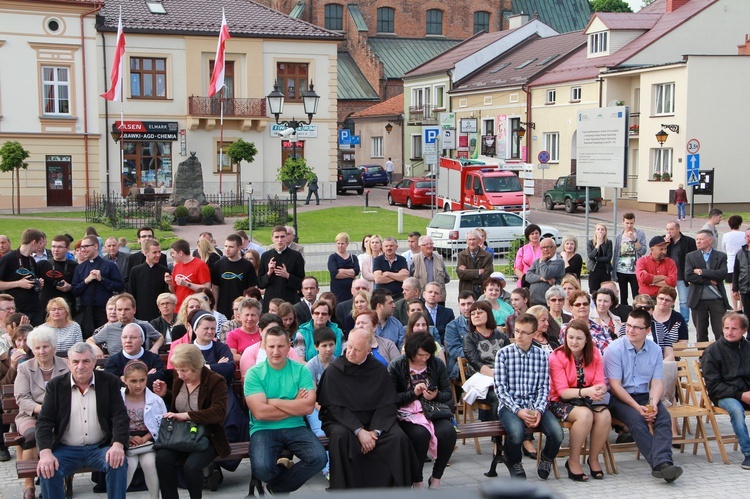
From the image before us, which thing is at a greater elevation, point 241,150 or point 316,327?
point 241,150

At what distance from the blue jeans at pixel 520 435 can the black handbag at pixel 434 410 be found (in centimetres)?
60

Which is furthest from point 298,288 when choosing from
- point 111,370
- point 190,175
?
point 190,175

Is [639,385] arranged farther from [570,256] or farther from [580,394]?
[570,256]

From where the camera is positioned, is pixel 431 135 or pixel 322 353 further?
pixel 431 135

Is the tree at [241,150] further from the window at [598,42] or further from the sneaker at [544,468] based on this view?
the sneaker at [544,468]

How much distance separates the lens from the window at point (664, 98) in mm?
41969

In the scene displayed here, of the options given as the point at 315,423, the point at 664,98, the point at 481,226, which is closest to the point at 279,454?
the point at 315,423

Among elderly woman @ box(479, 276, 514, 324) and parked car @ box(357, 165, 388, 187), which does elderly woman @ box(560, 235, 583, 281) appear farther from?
parked car @ box(357, 165, 388, 187)

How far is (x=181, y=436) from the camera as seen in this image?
25.6ft

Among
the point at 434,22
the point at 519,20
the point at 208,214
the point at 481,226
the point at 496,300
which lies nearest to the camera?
the point at 496,300

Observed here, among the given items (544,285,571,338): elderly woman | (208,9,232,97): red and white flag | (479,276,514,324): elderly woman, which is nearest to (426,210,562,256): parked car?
(208,9,232,97): red and white flag

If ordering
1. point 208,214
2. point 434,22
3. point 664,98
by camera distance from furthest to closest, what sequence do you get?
point 434,22, point 664,98, point 208,214

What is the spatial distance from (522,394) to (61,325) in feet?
15.2

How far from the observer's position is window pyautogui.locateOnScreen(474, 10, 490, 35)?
261 feet
